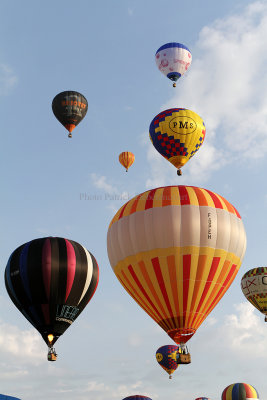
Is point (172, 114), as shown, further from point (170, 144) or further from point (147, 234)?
point (147, 234)

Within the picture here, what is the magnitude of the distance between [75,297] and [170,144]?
875cm

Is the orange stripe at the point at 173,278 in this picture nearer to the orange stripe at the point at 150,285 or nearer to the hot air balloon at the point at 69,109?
the orange stripe at the point at 150,285

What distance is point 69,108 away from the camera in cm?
3322

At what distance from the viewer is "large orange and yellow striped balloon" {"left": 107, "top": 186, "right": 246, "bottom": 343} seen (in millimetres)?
21828

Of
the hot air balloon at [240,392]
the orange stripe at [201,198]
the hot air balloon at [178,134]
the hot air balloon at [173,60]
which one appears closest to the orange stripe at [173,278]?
the orange stripe at [201,198]

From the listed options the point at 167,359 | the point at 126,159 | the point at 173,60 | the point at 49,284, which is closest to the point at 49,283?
the point at 49,284

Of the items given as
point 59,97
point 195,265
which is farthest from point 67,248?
point 59,97

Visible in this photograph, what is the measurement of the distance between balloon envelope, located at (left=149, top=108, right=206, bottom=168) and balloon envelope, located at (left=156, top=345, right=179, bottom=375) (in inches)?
631

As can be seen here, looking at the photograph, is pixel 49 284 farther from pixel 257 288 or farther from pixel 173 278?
pixel 257 288

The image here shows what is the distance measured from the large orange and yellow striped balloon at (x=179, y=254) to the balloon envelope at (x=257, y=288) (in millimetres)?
11909

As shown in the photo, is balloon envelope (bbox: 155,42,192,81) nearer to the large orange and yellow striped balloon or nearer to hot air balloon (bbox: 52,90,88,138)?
hot air balloon (bbox: 52,90,88,138)

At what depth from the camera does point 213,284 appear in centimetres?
2219

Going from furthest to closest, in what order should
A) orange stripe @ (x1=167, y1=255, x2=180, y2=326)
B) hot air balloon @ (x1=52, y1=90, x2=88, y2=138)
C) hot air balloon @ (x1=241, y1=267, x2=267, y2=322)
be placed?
hot air balloon @ (x1=241, y1=267, x2=267, y2=322) → hot air balloon @ (x1=52, y1=90, x2=88, y2=138) → orange stripe @ (x1=167, y1=255, x2=180, y2=326)

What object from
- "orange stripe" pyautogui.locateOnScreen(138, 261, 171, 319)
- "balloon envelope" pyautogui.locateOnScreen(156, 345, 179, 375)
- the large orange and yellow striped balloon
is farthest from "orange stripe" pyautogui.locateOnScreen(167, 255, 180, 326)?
"balloon envelope" pyautogui.locateOnScreen(156, 345, 179, 375)
